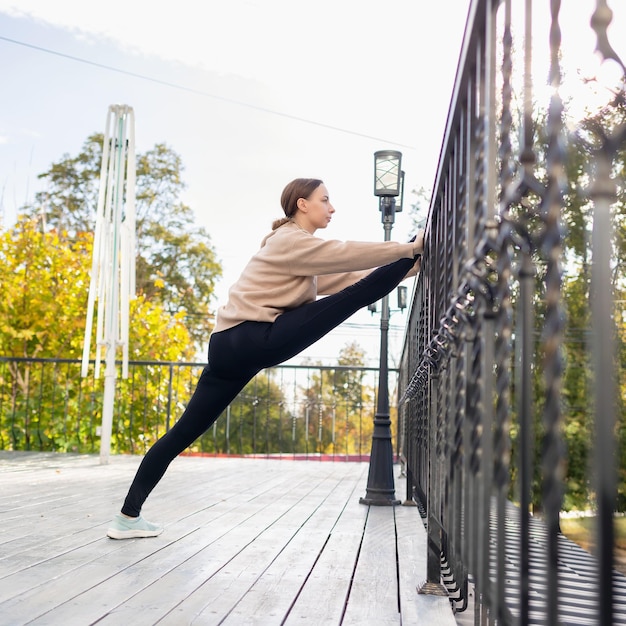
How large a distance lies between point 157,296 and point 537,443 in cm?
1854

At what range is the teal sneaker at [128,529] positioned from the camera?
2.60m

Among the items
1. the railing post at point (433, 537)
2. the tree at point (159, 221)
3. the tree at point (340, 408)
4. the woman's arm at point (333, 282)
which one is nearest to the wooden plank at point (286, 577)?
the railing post at point (433, 537)

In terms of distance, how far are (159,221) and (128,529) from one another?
853 inches

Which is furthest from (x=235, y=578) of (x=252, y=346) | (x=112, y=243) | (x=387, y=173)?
(x=112, y=243)

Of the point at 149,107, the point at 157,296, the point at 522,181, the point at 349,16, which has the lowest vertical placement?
the point at 522,181

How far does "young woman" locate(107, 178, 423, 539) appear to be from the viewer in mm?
2291

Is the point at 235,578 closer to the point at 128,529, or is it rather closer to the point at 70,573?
the point at 70,573

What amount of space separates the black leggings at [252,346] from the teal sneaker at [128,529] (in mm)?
90

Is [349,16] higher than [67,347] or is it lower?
higher

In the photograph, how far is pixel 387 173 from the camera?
5055 mm

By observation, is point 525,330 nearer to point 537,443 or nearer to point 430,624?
point 430,624

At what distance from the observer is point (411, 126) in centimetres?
3756

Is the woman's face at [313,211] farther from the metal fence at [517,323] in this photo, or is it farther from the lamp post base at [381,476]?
the lamp post base at [381,476]

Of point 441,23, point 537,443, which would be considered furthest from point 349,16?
point 537,443
